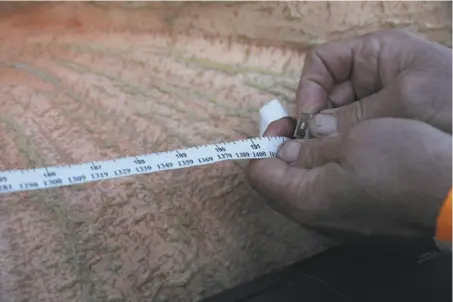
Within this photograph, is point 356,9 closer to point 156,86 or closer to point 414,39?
point 414,39

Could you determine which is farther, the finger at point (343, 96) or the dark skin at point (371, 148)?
the finger at point (343, 96)

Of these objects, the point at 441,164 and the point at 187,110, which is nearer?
the point at 441,164

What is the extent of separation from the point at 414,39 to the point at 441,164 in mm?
171

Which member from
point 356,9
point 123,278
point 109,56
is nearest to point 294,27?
point 356,9

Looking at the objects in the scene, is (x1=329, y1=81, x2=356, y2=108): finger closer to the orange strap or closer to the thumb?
the thumb

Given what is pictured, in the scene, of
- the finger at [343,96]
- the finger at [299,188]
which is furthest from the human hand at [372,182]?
the finger at [343,96]

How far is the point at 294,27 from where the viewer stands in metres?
0.72

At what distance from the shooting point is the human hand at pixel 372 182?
48 cm

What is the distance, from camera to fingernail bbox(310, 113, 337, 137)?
59 cm

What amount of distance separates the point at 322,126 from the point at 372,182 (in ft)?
0.37

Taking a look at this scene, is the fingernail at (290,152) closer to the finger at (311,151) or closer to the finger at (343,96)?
the finger at (311,151)

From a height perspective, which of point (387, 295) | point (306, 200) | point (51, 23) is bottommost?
point (387, 295)

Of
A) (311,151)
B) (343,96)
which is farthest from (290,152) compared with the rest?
(343,96)

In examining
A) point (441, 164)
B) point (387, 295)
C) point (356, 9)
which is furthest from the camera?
point (356, 9)
